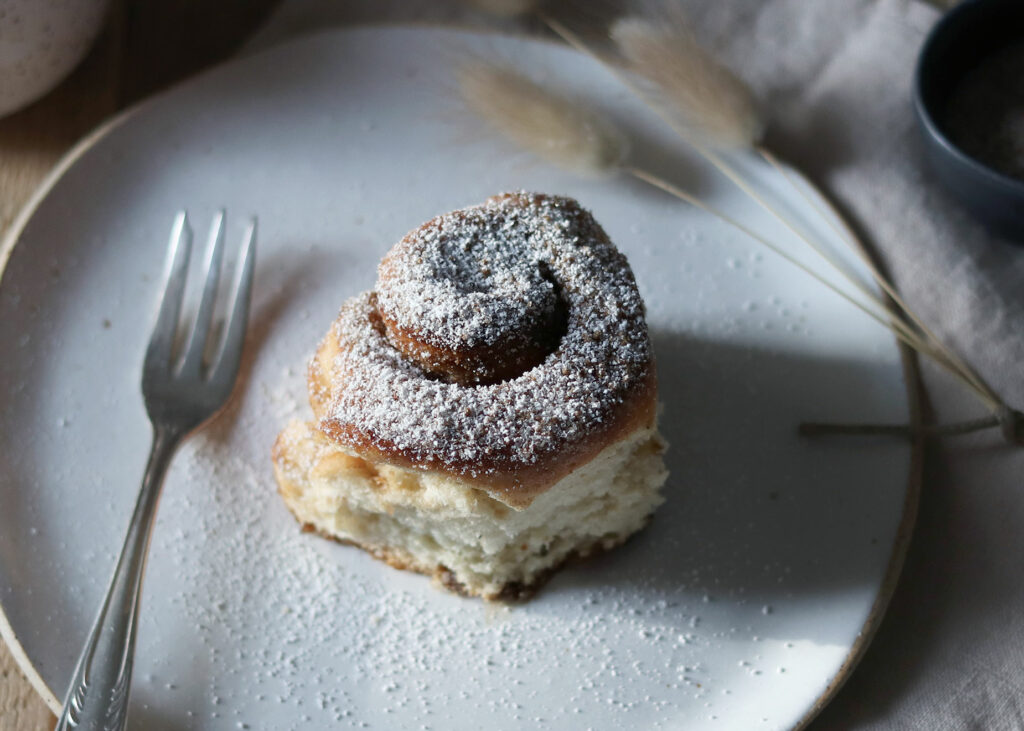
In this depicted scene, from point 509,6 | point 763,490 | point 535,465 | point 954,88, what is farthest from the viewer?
point 509,6

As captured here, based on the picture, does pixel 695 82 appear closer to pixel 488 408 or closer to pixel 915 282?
pixel 915 282

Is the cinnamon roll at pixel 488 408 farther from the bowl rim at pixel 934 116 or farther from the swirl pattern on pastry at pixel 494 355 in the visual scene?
the bowl rim at pixel 934 116

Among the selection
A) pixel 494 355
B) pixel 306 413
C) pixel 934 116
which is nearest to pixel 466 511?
pixel 494 355

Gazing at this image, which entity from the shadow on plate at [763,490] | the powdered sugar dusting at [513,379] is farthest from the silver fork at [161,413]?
the shadow on plate at [763,490]

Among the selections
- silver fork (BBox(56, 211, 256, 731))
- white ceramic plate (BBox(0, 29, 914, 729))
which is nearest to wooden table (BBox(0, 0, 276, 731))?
white ceramic plate (BBox(0, 29, 914, 729))

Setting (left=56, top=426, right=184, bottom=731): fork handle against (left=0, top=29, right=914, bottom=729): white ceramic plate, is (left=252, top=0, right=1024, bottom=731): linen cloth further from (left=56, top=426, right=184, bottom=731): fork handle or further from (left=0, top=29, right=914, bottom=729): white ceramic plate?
(left=56, top=426, right=184, bottom=731): fork handle

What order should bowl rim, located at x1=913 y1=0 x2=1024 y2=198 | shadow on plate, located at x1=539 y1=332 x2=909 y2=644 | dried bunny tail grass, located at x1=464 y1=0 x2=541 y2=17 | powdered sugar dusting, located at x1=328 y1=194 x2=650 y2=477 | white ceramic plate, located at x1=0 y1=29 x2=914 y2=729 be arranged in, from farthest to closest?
dried bunny tail grass, located at x1=464 y1=0 x2=541 y2=17 < bowl rim, located at x1=913 y1=0 x2=1024 y2=198 < shadow on plate, located at x1=539 y1=332 x2=909 y2=644 < white ceramic plate, located at x1=0 y1=29 x2=914 y2=729 < powdered sugar dusting, located at x1=328 y1=194 x2=650 y2=477

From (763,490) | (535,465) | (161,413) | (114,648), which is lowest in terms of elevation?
(763,490)
